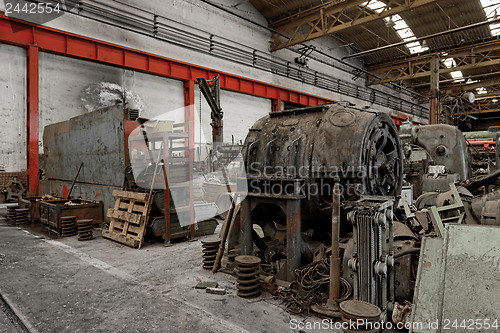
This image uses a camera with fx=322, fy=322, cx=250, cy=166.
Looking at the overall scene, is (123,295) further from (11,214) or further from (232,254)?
(11,214)

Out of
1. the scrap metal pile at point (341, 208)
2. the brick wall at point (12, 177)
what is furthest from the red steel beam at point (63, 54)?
the scrap metal pile at point (341, 208)

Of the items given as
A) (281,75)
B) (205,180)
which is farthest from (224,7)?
(205,180)

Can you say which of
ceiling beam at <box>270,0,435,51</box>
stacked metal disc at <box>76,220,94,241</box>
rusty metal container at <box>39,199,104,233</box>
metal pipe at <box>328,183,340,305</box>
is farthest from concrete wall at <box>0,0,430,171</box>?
metal pipe at <box>328,183,340,305</box>

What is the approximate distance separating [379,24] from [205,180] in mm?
11522

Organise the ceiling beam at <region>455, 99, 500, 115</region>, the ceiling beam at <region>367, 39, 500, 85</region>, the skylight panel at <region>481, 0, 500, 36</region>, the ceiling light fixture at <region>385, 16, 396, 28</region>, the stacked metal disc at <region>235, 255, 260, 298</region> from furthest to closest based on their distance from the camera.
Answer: the ceiling beam at <region>455, 99, 500, 115</region> < the ceiling beam at <region>367, 39, 500, 85</region> < the ceiling light fixture at <region>385, 16, 396, 28</region> < the skylight panel at <region>481, 0, 500, 36</region> < the stacked metal disc at <region>235, 255, 260, 298</region>

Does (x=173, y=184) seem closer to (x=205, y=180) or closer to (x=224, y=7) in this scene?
(x=205, y=180)

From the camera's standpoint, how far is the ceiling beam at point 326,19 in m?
10.9

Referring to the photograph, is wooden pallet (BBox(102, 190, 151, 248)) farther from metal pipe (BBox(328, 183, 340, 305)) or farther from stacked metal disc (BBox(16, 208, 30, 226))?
metal pipe (BBox(328, 183, 340, 305))

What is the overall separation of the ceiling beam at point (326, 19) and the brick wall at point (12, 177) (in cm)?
1061

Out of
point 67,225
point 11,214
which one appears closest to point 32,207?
point 11,214

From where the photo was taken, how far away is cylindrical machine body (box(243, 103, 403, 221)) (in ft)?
12.3

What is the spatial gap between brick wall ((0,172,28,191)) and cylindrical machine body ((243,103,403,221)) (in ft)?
22.9

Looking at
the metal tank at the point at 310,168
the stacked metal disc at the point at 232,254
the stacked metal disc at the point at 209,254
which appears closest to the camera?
the metal tank at the point at 310,168

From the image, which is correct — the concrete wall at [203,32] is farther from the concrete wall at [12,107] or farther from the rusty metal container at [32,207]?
the rusty metal container at [32,207]
